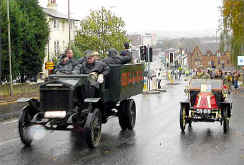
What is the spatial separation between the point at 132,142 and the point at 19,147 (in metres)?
2.77

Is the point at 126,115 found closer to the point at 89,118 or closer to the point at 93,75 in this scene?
the point at 93,75

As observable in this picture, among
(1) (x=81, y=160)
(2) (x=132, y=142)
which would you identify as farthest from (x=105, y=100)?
(1) (x=81, y=160)

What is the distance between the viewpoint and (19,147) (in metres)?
9.88

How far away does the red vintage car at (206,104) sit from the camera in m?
12.5

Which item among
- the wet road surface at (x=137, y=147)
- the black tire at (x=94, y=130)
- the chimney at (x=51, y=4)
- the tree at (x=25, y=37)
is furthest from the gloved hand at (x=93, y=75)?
the chimney at (x=51, y=4)

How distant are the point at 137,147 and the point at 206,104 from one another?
11.4ft

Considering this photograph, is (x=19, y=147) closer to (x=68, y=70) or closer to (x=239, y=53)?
(x=68, y=70)

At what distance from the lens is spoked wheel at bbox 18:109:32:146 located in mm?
9719

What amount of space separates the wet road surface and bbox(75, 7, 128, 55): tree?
4046cm

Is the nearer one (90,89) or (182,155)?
(182,155)

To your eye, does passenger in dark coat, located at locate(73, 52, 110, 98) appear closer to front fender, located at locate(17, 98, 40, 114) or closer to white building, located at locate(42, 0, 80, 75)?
front fender, located at locate(17, 98, 40, 114)

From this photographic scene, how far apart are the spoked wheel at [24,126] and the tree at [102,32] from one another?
43704 millimetres

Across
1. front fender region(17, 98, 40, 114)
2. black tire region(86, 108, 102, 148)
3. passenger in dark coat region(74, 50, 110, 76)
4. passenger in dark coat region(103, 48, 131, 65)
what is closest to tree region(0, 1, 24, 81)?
passenger in dark coat region(103, 48, 131, 65)

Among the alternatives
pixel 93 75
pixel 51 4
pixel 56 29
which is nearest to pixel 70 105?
pixel 93 75
